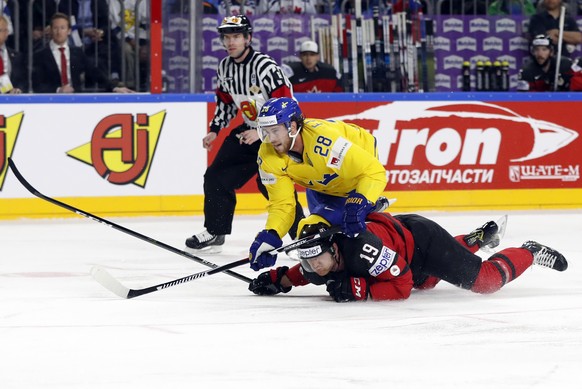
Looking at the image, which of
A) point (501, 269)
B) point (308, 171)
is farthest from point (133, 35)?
point (501, 269)

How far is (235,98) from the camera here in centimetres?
777

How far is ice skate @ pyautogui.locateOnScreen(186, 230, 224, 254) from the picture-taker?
7871 mm

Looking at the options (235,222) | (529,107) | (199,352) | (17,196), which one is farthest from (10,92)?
(199,352)

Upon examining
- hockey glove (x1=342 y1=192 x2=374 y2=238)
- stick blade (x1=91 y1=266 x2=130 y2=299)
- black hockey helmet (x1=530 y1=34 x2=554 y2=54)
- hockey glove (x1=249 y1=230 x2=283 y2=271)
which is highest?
black hockey helmet (x1=530 y1=34 x2=554 y2=54)

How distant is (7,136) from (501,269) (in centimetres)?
468

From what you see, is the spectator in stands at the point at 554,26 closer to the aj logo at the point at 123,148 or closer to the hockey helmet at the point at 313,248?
the aj logo at the point at 123,148

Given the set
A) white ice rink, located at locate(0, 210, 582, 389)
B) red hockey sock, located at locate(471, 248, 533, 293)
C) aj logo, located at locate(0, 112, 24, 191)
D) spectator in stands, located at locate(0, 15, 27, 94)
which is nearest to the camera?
white ice rink, located at locate(0, 210, 582, 389)

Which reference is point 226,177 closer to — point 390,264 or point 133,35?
point 133,35

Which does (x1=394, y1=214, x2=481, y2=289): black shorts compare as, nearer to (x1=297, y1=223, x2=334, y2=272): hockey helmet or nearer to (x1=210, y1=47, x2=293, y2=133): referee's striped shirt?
(x1=297, y1=223, x2=334, y2=272): hockey helmet

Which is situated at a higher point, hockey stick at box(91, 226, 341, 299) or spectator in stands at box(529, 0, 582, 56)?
spectator in stands at box(529, 0, 582, 56)

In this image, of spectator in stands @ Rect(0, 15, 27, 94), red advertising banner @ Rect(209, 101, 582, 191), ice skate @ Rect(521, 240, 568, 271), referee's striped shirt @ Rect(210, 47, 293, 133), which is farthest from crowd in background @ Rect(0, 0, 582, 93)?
ice skate @ Rect(521, 240, 568, 271)

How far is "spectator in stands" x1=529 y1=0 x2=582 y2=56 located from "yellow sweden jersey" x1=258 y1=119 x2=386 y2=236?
214 inches

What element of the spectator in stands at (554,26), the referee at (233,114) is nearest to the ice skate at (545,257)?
the referee at (233,114)

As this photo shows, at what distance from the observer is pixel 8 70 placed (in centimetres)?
953
